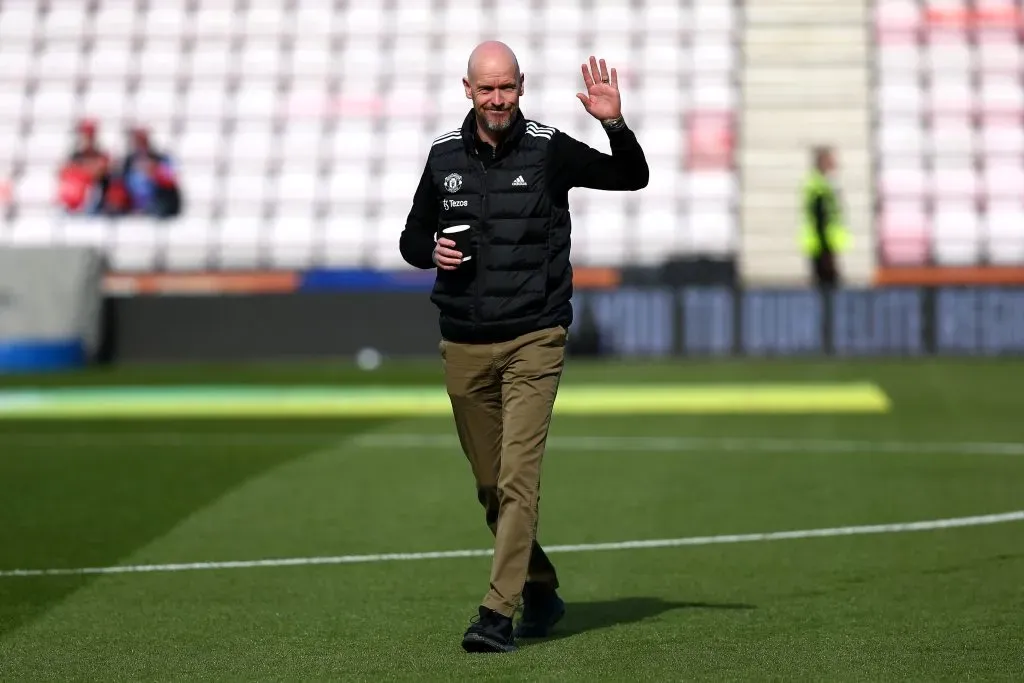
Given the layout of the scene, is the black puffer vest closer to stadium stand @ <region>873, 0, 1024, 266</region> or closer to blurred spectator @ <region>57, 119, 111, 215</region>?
stadium stand @ <region>873, 0, 1024, 266</region>

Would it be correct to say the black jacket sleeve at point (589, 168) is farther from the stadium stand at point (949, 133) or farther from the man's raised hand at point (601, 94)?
the stadium stand at point (949, 133)

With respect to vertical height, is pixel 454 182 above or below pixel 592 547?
above

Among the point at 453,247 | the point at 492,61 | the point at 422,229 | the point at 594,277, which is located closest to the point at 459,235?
the point at 453,247

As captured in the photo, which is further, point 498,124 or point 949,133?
point 949,133

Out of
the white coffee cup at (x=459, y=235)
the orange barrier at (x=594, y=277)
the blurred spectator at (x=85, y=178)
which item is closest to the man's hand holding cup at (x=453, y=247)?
the white coffee cup at (x=459, y=235)

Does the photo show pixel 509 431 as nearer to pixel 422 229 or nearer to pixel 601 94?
pixel 422 229

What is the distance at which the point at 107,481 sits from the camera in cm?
1262

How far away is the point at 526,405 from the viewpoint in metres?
6.88

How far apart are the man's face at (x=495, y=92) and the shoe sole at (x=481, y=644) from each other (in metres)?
1.69

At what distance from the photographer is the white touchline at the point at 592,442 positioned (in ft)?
47.0

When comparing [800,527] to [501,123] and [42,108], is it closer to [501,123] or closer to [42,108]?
[501,123]

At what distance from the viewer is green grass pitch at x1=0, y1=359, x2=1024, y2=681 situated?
21.5ft

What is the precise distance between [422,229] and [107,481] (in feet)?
19.8

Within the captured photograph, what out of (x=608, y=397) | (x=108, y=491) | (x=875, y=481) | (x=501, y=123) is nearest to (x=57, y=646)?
(x=501, y=123)
